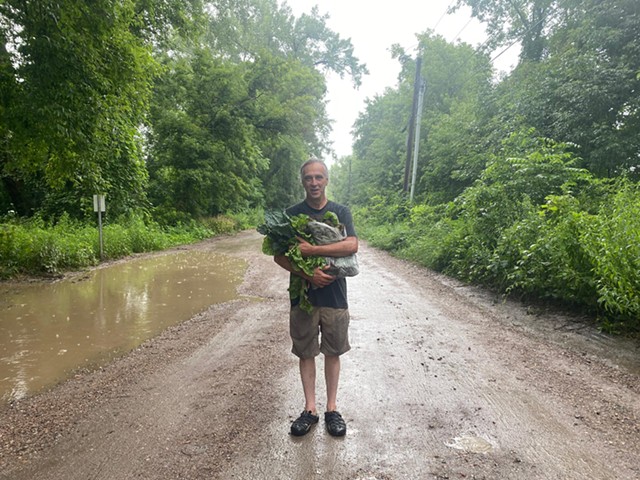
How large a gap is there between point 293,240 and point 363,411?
1513 mm

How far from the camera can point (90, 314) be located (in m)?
6.32

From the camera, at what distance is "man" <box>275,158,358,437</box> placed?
2.81 m

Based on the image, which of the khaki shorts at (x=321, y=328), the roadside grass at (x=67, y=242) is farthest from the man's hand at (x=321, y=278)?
the roadside grass at (x=67, y=242)

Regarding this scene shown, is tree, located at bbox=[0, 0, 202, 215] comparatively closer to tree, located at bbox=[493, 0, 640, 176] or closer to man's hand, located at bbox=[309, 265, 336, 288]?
man's hand, located at bbox=[309, 265, 336, 288]

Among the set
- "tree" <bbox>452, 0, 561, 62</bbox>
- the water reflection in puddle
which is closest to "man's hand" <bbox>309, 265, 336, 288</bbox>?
the water reflection in puddle

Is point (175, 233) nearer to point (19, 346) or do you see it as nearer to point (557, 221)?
point (19, 346)

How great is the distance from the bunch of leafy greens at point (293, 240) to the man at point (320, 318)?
0.05 metres

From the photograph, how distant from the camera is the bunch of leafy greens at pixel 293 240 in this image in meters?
2.73

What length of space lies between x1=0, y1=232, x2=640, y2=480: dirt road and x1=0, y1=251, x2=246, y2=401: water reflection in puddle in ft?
1.49

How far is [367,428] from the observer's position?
113 inches

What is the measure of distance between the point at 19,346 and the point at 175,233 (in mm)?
14332

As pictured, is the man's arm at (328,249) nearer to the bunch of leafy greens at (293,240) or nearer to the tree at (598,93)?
the bunch of leafy greens at (293,240)

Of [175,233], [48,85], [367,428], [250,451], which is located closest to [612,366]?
[367,428]

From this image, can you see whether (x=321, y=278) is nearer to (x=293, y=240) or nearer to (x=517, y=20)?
(x=293, y=240)
